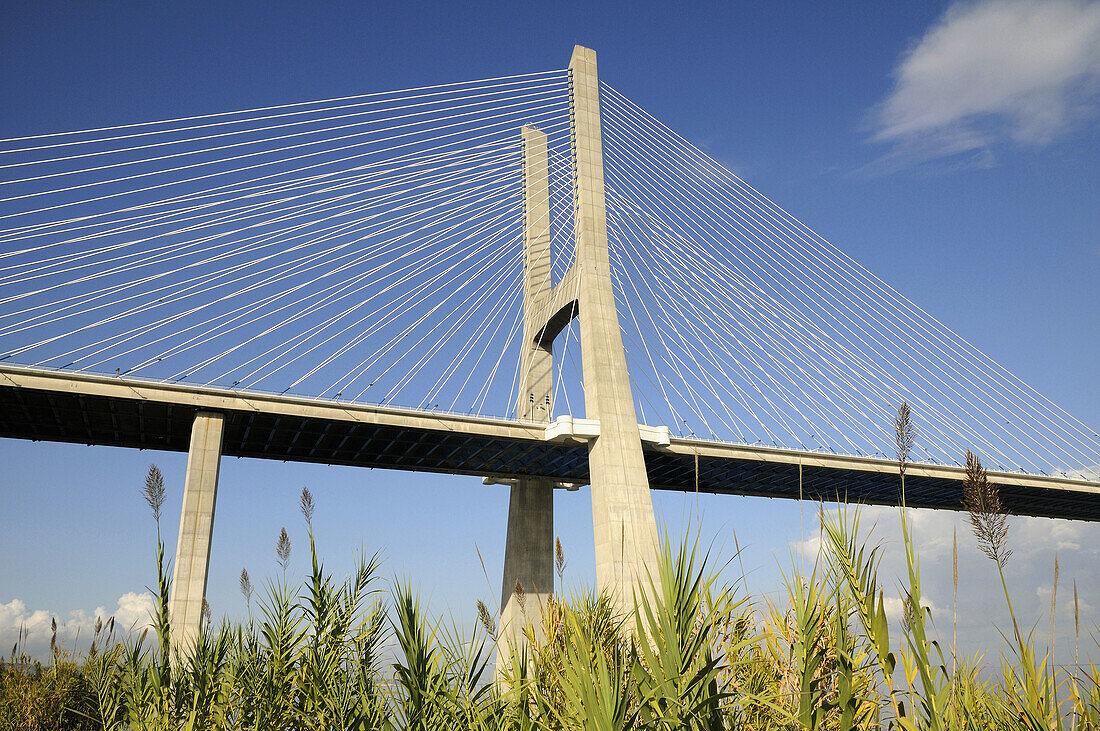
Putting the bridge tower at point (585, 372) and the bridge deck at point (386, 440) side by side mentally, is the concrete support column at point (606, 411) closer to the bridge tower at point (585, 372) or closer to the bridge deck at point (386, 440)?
the bridge tower at point (585, 372)

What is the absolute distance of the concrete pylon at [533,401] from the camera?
35.8 m

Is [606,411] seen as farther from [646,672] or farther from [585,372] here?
[646,672]

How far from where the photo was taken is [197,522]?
2752 centimetres

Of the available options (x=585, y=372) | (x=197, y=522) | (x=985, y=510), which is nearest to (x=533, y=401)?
(x=585, y=372)

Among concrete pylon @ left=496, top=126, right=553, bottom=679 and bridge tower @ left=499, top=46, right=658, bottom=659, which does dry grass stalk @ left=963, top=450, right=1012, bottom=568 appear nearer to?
bridge tower @ left=499, top=46, right=658, bottom=659

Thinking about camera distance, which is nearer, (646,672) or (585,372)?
(646,672)

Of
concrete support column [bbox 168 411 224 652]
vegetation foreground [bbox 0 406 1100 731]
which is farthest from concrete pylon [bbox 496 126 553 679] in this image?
vegetation foreground [bbox 0 406 1100 731]

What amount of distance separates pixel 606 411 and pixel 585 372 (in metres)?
1.82

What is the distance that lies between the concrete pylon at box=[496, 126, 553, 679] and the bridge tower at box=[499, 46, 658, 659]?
5 centimetres

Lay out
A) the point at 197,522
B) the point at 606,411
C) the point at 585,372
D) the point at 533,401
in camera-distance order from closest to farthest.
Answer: the point at 197,522
the point at 606,411
the point at 585,372
the point at 533,401

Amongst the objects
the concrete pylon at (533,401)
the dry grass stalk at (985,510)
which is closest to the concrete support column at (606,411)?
the concrete pylon at (533,401)

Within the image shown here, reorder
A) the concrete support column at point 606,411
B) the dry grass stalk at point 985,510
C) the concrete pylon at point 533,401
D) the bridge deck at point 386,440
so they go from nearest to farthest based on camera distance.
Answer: the dry grass stalk at point 985,510 < the bridge deck at point 386,440 < the concrete support column at point 606,411 < the concrete pylon at point 533,401

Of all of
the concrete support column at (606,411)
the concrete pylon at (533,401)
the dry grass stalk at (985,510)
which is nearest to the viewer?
the dry grass stalk at (985,510)

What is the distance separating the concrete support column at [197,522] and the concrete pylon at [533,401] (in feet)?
41.9
